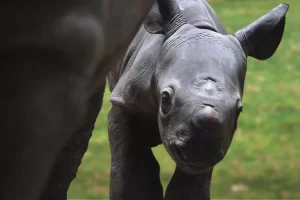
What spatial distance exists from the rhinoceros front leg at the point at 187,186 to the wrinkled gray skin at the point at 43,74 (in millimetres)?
645

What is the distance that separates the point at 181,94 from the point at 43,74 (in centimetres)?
50

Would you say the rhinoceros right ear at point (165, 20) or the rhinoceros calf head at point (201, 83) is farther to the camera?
the rhinoceros right ear at point (165, 20)

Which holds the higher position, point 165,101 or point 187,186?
point 165,101

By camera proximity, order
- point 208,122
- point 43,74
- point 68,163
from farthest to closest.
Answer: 1. point 208,122
2. point 68,163
3. point 43,74

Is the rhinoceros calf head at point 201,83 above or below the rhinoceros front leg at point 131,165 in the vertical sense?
above

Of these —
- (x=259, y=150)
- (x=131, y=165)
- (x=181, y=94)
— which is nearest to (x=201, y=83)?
(x=181, y=94)

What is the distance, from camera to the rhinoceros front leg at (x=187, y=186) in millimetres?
876

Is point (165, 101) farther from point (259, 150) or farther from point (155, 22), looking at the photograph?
point (259, 150)

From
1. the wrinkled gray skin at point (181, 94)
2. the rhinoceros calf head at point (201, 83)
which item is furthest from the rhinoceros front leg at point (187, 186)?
the rhinoceros calf head at point (201, 83)

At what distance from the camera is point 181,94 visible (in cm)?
72

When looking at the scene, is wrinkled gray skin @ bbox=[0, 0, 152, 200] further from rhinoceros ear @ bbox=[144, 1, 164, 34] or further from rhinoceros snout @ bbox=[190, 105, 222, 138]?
rhinoceros ear @ bbox=[144, 1, 164, 34]

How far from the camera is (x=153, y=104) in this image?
83cm

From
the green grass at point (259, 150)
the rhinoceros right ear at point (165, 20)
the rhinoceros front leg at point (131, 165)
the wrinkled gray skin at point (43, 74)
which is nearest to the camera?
the wrinkled gray skin at point (43, 74)

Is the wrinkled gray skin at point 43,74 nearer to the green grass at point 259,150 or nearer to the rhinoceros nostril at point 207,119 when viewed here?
the rhinoceros nostril at point 207,119
